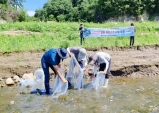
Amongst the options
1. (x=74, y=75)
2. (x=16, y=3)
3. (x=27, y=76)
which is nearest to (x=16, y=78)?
(x=27, y=76)

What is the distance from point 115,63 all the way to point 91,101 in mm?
5068

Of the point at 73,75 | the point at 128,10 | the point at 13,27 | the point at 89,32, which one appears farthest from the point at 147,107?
the point at 128,10

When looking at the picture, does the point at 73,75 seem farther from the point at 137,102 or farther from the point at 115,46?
the point at 115,46

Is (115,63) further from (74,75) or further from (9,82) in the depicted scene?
(9,82)

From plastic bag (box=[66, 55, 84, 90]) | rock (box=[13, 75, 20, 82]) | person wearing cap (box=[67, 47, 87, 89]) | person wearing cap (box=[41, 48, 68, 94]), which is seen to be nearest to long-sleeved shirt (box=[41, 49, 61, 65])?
person wearing cap (box=[41, 48, 68, 94])

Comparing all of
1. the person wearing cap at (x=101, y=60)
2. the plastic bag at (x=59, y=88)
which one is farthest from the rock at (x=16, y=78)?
the person wearing cap at (x=101, y=60)

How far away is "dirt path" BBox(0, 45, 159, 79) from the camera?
12.6m

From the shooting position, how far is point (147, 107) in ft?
26.5

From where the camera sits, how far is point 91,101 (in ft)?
28.7

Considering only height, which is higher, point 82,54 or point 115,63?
point 82,54

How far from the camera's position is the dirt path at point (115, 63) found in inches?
495

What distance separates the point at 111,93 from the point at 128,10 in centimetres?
3731

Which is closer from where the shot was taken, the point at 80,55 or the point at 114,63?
the point at 80,55

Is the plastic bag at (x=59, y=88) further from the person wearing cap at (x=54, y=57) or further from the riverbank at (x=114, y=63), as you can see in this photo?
the riverbank at (x=114, y=63)
